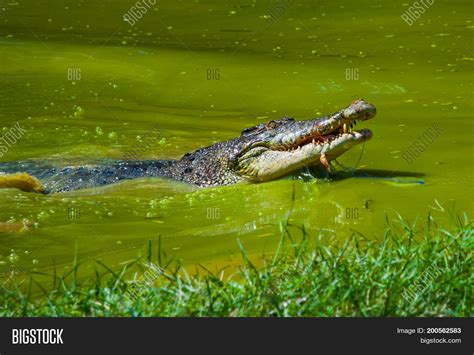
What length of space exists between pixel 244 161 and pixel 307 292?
446 centimetres

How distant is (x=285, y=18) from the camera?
60.0 ft

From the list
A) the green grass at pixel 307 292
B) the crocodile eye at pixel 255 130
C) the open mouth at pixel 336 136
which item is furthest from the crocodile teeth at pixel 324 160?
the green grass at pixel 307 292

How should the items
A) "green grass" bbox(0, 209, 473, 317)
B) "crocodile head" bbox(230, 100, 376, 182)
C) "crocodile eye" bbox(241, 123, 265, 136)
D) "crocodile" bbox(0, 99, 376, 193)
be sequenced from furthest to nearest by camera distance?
"crocodile eye" bbox(241, 123, 265, 136) → "crocodile" bbox(0, 99, 376, 193) → "crocodile head" bbox(230, 100, 376, 182) → "green grass" bbox(0, 209, 473, 317)

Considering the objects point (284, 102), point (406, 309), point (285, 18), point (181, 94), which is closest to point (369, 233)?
point (406, 309)

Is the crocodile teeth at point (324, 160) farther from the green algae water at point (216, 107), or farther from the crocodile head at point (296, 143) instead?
the green algae water at point (216, 107)

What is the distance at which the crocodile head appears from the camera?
9.02 meters

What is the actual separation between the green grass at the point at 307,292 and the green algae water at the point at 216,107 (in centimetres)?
129

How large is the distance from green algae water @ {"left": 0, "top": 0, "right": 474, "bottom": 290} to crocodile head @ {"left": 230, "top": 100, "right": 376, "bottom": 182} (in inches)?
7.2

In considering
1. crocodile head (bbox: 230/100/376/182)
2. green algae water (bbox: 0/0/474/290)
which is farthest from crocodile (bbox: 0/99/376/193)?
green algae water (bbox: 0/0/474/290)

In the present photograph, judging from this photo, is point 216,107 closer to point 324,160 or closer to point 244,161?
point 244,161

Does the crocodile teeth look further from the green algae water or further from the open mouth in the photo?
the green algae water

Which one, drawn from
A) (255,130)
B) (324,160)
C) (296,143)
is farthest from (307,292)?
(255,130)

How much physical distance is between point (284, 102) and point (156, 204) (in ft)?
15.0

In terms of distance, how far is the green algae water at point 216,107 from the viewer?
26.9 feet
